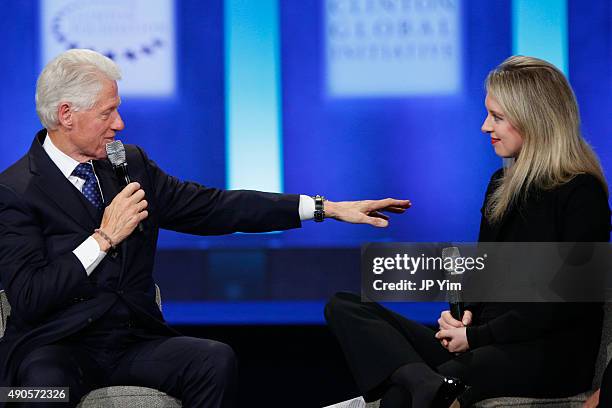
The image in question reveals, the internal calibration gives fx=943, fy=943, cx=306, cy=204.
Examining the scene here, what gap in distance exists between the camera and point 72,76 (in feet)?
9.09

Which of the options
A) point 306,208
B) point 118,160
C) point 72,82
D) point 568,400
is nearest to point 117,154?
point 118,160

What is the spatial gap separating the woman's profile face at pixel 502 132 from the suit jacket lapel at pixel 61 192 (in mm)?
1213

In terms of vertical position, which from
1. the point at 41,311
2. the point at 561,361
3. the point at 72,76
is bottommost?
the point at 561,361

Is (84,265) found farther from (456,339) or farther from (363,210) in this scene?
(456,339)

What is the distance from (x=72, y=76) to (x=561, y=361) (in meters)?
1.62

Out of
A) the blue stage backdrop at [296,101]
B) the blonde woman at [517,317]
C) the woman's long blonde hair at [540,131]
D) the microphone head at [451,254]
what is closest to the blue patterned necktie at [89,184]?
the blonde woman at [517,317]

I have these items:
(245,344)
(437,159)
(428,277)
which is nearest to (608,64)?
(437,159)

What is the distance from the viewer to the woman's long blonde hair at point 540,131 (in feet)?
8.83

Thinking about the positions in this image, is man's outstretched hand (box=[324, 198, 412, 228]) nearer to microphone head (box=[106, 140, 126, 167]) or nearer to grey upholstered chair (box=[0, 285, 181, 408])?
microphone head (box=[106, 140, 126, 167])

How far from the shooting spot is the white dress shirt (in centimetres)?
263

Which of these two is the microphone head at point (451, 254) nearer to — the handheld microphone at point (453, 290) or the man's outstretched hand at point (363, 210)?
the handheld microphone at point (453, 290)

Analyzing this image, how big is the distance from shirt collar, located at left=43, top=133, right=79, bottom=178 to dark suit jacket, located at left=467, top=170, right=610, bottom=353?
1262mm

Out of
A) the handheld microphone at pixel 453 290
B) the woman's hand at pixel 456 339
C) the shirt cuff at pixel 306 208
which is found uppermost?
the shirt cuff at pixel 306 208

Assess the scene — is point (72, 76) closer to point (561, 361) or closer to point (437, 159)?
point (561, 361)
